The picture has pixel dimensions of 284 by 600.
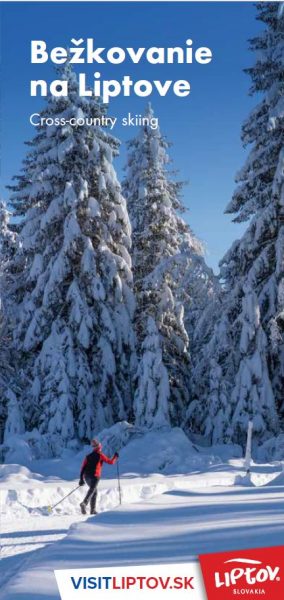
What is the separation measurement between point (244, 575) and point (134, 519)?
146 inches

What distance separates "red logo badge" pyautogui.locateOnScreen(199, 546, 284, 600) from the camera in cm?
504

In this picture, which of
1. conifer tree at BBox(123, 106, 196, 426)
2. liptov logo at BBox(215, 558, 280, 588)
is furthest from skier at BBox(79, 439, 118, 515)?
conifer tree at BBox(123, 106, 196, 426)

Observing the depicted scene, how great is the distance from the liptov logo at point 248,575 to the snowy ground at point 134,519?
0.55 metres

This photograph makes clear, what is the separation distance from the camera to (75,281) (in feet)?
73.5

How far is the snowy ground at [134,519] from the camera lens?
6.11 metres

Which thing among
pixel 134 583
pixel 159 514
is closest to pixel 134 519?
pixel 159 514

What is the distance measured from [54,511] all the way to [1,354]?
1071 cm

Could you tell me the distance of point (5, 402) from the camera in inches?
858

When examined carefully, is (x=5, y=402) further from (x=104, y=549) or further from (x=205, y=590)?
(x=205, y=590)

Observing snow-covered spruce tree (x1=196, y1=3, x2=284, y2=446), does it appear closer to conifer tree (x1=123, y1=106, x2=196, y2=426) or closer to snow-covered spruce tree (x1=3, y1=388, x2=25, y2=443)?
conifer tree (x1=123, y1=106, x2=196, y2=426)

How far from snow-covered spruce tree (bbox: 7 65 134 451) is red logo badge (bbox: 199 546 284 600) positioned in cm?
1591

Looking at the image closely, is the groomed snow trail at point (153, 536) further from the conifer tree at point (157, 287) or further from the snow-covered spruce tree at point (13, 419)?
the conifer tree at point (157, 287)

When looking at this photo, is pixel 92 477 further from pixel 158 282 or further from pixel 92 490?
pixel 158 282

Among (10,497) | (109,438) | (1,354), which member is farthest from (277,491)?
(1,354)
